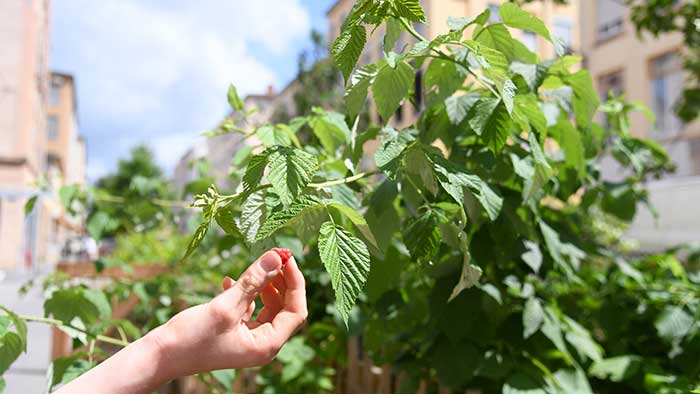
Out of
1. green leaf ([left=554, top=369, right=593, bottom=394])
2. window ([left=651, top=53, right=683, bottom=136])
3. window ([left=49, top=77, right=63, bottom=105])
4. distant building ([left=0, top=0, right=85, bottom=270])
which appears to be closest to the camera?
green leaf ([left=554, top=369, right=593, bottom=394])

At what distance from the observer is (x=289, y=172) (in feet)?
2.85

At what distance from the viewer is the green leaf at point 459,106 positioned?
1.22 m

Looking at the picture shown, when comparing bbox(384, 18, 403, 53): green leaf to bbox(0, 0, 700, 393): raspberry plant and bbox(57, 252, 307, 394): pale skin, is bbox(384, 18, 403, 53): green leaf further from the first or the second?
bbox(57, 252, 307, 394): pale skin

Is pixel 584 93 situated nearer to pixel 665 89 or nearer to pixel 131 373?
pixel 131 373

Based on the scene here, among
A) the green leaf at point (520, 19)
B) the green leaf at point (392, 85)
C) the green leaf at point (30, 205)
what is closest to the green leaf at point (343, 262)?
the green leaf at point (392, 85)

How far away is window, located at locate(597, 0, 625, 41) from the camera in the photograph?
74.9 ft

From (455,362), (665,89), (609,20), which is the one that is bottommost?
(665,89)

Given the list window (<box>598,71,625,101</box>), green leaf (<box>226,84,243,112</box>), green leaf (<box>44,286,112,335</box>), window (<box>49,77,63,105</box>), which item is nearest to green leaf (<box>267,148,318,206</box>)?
green leaf (<box>226,84,243,112</box>)

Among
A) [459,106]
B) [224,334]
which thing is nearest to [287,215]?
[224,334]

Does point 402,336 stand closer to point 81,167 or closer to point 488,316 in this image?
point 488,316

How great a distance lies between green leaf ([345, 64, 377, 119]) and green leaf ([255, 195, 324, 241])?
0.83ft

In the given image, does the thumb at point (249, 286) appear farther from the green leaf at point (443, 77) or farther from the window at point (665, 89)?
the window at point (665, 89)

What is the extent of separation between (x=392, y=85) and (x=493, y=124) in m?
0.20

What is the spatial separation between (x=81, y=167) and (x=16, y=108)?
63019 mm
